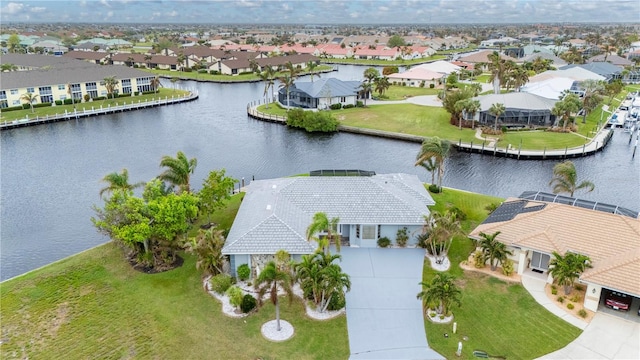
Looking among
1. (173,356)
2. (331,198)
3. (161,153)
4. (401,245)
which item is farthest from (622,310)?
(161,153)

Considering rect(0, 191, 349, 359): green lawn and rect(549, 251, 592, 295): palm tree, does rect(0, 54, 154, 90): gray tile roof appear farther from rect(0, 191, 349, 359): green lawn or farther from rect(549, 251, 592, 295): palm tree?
rect(549, 251, 592, 295): palm tree

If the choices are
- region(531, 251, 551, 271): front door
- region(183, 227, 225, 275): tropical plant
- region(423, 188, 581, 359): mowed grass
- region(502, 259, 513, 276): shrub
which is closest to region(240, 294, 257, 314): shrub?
region(183, 227, 225, 275): tropical plant

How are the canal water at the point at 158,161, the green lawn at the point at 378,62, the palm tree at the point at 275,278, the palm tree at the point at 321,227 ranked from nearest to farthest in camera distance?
the palm tree at the point at 275,278, the palm tree at the point at 321,227, the canal water at the point at 158,161, the green lawn at the point at 378,62

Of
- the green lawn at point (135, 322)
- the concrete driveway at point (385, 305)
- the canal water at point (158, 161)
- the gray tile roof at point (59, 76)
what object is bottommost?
the canal water at point (158, 161)

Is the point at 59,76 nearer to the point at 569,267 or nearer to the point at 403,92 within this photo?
the point at 403,92

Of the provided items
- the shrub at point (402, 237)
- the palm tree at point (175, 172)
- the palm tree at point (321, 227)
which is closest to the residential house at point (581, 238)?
the shrub at point (402, 237)

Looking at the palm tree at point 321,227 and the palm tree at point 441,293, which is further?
the palm tree at point 321,227

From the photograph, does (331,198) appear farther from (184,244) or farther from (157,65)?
(157,65)

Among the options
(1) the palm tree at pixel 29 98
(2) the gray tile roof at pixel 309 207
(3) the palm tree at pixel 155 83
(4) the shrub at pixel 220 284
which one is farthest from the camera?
(3) the palm tree at pixel 155 83

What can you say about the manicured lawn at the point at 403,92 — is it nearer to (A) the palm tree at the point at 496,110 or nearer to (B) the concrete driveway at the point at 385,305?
(A) the palm tree at the point at 496,110
